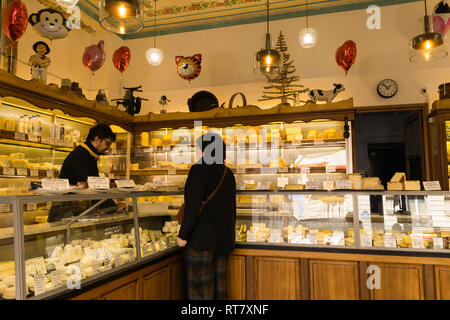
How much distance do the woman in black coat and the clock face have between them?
3.89m

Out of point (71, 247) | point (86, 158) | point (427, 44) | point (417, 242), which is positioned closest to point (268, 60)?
point (427, 44)

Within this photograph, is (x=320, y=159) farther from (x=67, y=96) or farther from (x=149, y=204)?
(x=67, y=96)

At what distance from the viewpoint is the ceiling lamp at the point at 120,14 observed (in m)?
Answer: 2.60

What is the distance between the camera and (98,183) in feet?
7.49

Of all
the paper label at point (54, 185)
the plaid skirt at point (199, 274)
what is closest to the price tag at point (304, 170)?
the plaid skirt at point (199, 274)

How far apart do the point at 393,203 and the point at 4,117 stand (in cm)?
475

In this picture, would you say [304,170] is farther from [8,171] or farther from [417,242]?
[8,171]

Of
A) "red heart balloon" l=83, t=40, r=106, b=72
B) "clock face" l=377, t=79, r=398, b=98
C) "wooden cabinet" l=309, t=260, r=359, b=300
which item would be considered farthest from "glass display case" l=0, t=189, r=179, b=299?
"clock face" l=377, t=79, r=398, b=98

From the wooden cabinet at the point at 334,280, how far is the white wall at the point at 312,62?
347 centimetres

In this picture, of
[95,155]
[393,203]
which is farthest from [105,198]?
[393,203]

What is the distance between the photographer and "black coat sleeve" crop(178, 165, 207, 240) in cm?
Result: 259

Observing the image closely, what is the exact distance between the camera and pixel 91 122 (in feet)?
18.5
